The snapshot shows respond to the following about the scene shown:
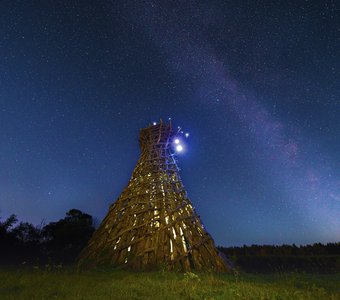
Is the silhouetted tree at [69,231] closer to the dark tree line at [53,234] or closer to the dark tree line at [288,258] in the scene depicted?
the dark tree line at [53,234]

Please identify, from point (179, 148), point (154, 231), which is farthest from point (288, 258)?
point (154, 231)

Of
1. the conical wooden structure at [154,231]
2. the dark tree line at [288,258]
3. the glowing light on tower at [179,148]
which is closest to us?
the conical wooden structure at [154,231]

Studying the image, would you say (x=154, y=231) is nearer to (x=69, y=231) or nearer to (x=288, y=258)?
(x=69, y=231)

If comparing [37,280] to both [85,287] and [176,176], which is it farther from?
[176,176]

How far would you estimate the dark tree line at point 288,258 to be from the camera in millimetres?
21734

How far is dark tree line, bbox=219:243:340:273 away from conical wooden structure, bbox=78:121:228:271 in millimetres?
7314

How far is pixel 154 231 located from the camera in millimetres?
14008

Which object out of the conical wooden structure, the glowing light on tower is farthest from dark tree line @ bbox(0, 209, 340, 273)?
the glowing light on tower

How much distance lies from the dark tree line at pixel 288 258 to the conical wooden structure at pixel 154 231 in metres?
7.31

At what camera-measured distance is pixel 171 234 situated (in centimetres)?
1373

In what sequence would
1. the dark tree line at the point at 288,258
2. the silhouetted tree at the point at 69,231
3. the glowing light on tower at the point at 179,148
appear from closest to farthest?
the glowing light on tower at the point at 179,148 → the dark tree line at the point at 288,258 → the silhouetted tree at the point at 69,231

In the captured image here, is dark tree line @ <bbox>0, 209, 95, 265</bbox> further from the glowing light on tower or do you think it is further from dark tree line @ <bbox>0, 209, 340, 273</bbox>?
the glowing light on tower

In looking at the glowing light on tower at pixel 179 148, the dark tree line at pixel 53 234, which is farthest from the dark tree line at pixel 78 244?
the glowing light on tower at pixel 179 148

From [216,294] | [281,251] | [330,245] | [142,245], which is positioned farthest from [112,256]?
[330,245]
